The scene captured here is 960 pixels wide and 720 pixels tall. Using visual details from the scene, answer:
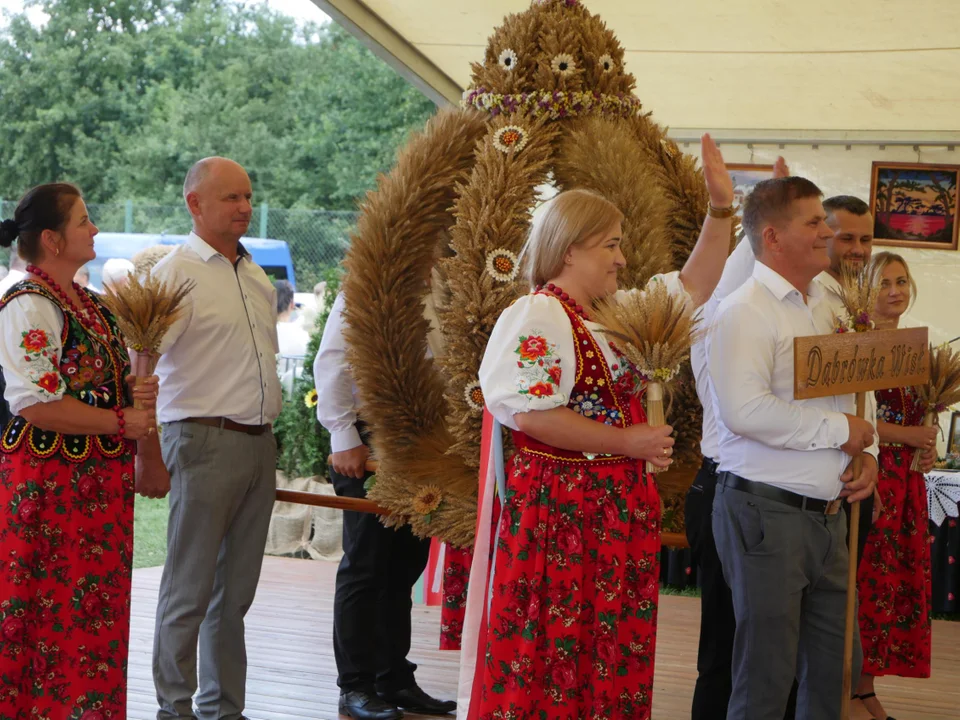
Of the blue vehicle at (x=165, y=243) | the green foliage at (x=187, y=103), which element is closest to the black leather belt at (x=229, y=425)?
the blue vehicle at (x=165, y=243)

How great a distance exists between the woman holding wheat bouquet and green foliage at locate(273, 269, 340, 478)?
3.70 metres

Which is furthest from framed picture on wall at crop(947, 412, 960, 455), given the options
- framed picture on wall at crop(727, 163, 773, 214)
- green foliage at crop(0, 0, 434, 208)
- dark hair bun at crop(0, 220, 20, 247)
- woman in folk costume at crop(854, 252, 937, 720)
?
green foliage at crop(0, 0, 434, 208)

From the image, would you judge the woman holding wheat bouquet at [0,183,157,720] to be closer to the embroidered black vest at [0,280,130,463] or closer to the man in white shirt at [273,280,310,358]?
the embroidered black vest at [0,280,130,463]

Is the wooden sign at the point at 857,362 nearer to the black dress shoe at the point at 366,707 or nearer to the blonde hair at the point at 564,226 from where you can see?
the blonde hair at the point at 564,226

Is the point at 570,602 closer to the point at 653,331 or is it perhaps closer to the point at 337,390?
the point at 653,331

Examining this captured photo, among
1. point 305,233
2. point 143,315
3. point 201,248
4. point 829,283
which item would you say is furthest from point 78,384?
point 305,233

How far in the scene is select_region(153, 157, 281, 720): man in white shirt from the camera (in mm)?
3098

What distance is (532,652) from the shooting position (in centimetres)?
233

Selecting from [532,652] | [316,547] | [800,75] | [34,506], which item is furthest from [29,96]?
[532,652]

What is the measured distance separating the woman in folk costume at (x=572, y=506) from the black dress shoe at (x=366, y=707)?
3.58 feet

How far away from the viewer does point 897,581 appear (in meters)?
3.67

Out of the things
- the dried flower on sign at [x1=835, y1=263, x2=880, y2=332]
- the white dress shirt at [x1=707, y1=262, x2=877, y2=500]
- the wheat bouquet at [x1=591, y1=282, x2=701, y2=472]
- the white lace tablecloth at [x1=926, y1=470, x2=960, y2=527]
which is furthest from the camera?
the white lace tablecloth at [x1=926, y1=470, x2=960, y2=527]

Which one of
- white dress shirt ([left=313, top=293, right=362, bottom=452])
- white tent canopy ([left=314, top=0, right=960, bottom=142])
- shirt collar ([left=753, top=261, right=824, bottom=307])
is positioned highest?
white tent canopy ([left=314, top=0, right=960, bottom=142])

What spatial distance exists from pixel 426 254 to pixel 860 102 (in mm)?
3399
